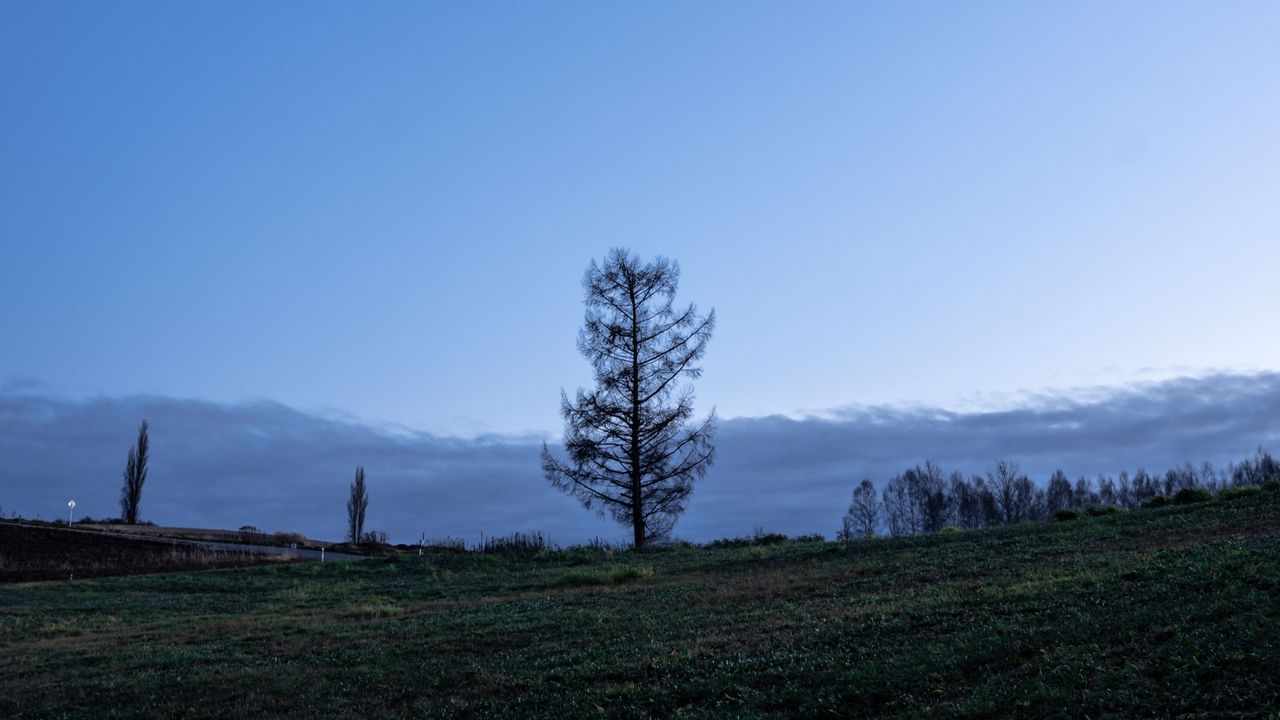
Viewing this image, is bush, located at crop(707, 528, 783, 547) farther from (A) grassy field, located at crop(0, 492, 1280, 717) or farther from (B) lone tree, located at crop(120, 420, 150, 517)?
(B) lone tree, located at crop(120, 420, 150, 517)

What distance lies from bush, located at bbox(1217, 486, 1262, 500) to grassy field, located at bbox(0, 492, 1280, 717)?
1.75 m

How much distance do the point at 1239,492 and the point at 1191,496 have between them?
7.61 feet

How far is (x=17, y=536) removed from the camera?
5528 centimetres

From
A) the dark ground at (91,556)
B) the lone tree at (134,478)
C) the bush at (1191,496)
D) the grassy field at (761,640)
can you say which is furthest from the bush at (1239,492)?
the lone tree at (134,478)

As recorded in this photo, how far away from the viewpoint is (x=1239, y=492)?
31312mm

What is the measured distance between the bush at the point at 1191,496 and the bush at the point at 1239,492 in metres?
0.63

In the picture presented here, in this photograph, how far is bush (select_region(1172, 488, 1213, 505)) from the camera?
32991 millimetres

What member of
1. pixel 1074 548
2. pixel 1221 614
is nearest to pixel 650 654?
pixel 1221 614

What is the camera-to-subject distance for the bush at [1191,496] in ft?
108

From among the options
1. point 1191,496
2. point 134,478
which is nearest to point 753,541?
point 1191,496

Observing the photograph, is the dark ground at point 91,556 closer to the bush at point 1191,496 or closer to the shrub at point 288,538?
the shrub at point 288,538

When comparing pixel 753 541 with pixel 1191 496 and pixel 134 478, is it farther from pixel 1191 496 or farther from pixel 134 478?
pixel 134 478

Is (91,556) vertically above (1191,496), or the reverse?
(1191,496)

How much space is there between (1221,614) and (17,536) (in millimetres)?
64036
